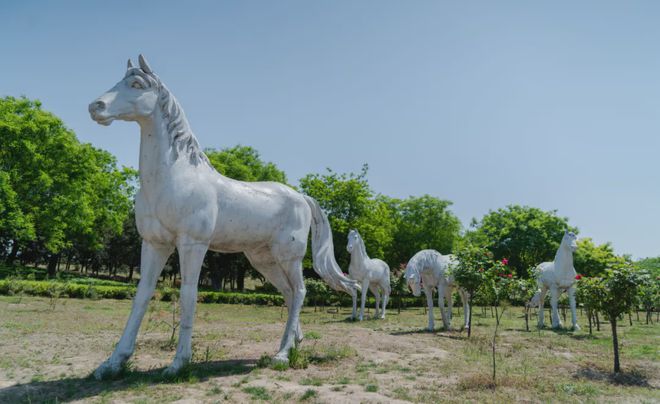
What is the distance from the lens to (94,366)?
6.44 meters

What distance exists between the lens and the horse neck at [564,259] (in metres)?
14.5

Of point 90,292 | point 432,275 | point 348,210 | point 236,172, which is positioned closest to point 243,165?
point 236,172

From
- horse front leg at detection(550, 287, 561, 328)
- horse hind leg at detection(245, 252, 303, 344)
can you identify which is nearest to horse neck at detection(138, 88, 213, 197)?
horse hind leg at detection(245, 252, 303, 344)

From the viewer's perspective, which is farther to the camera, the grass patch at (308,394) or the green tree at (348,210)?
the green tree at (348,210)

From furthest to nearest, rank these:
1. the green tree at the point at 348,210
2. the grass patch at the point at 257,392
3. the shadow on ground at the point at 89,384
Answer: the green tree at the point at 348,210, the grass patch at the point at 257,392, the shadow on ground at the point at 89,384

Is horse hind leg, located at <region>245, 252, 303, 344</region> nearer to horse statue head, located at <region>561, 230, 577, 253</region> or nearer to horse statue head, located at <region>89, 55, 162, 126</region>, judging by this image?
horse statue head, located at <region>89, 55, 162, 126</region>

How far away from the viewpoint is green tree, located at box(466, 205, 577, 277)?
35500 mm

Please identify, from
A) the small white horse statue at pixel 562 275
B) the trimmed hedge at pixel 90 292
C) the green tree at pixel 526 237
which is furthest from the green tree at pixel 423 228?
the small white horse statue at pixel 562 275

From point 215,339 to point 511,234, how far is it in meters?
32.9

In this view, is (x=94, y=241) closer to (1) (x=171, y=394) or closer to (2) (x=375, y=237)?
(2) (x=375, y=237)

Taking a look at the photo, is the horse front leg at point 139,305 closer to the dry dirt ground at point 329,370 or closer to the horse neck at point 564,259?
the dry dirt ground at point 329,370

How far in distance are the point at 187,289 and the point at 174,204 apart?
1.18m

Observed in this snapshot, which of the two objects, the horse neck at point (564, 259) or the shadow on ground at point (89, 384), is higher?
the horse neck at point (564, 259)

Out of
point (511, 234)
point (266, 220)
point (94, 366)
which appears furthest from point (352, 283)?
point (511, 234)
